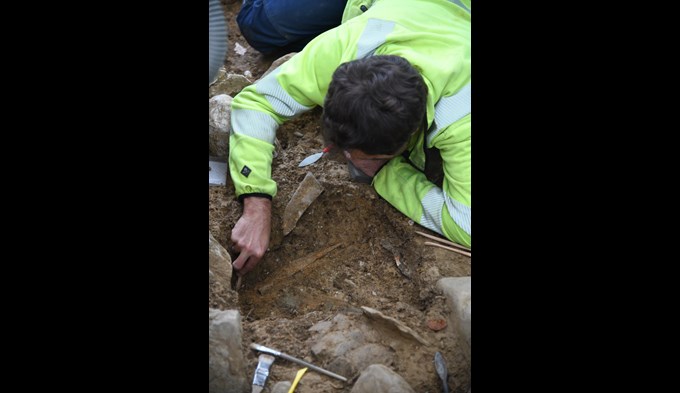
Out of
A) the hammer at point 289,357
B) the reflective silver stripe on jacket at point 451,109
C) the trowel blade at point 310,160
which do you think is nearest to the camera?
the hammer at point 289,357

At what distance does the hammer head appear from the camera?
7.10ft

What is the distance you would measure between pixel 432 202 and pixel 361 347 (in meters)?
0.73

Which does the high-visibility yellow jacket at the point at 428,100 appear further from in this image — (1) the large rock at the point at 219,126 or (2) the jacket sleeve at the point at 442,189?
(1) the large rock at the point at 219,126

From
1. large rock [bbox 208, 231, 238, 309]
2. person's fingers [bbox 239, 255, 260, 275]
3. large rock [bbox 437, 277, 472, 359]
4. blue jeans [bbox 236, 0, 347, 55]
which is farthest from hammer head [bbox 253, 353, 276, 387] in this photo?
blue jeans [bbox 236, 0, 347, 55]

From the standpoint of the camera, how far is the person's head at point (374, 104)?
238 centimetres

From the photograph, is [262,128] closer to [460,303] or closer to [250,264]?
[250,264]

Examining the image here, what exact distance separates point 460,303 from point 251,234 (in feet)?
2.86

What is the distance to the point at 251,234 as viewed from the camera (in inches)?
106

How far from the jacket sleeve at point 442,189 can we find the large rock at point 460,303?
21cm

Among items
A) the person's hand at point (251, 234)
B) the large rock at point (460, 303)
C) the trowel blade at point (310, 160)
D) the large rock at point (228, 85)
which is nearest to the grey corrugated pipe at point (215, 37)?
the person's hand at point (251, 234)

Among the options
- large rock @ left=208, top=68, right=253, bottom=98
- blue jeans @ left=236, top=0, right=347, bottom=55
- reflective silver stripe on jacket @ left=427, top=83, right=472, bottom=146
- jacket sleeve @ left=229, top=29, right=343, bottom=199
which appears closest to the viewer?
reflective silver stripe on jacket @ left=427, top=83, right=472, bottom=146

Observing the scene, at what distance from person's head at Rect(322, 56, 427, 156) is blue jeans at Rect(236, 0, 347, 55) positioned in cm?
110

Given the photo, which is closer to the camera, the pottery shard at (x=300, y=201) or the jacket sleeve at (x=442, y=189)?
the jacket sleeve at (x=442, y=189)

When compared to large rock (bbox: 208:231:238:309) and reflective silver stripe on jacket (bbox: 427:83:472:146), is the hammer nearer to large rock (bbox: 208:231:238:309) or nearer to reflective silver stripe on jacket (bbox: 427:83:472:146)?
large rock (bbox: 208:231:238:309)
